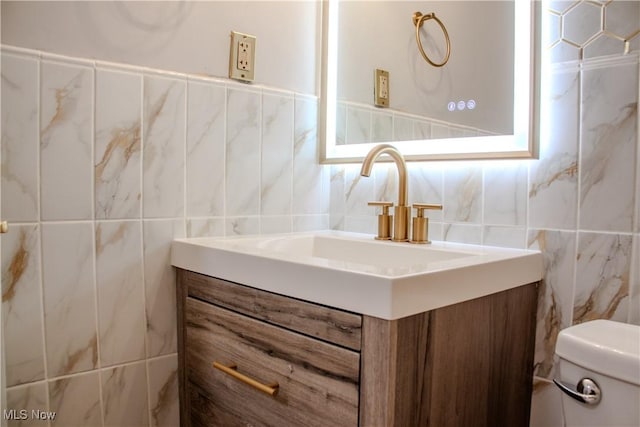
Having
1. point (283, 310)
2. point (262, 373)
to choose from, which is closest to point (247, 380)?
point (262, 373)

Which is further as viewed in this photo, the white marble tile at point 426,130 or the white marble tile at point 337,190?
the white marble tile at point 337,190

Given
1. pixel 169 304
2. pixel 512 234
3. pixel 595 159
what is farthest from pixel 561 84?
pixel 169 304

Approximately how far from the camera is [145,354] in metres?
1.13

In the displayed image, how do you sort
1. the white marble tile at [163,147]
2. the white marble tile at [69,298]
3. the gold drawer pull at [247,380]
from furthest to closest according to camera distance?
1. the white marble tile at [163,147]
2. the white marble tile at [69,298]
3. the gold drawer pull at [247,380]

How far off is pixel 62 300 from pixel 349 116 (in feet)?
3.01

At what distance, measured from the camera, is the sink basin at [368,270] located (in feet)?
2.37

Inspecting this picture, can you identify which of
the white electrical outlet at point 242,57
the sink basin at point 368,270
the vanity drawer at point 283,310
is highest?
the white electrical outlet at point 242,57

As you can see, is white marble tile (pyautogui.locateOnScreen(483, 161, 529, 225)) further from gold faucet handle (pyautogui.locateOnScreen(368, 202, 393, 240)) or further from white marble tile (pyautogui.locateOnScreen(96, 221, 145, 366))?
white marble tile (pyautogui.locateOnScreen(96, 221, 145, 366))

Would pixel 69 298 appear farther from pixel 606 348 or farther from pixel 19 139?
pixel 606 348

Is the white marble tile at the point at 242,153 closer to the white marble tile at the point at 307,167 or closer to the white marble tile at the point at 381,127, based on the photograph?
the white marble tile at the point at 307,167

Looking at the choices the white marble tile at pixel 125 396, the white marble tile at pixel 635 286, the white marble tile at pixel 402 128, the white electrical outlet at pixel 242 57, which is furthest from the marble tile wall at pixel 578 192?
the white marble tile at pixel 125 396

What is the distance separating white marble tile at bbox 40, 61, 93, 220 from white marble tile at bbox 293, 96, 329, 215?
1.89 ft

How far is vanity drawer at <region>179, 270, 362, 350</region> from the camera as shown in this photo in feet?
2.50

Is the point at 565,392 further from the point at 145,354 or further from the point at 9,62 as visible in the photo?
the point at 9,62
